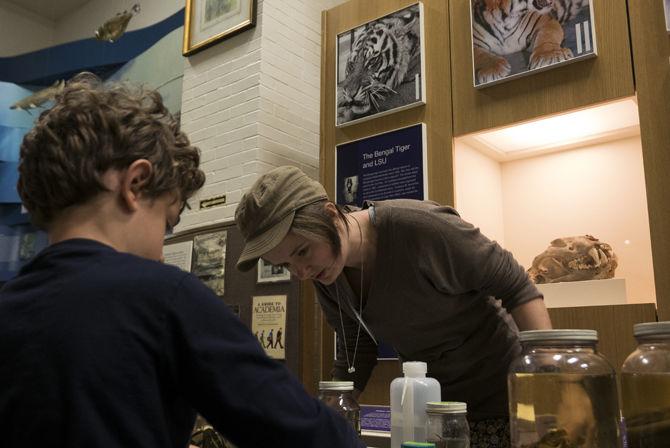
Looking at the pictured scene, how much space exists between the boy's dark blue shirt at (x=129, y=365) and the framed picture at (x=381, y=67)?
2177 millimetres

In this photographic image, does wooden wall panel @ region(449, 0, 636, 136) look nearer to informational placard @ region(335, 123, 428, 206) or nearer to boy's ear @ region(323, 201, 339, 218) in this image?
informational placard @ region(335, 123, 428, 206)

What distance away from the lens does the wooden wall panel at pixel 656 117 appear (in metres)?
1.95

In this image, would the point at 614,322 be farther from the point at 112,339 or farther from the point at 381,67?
the point at 112,339

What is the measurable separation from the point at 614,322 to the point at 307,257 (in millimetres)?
1178

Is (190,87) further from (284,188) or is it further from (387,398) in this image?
(284,188)

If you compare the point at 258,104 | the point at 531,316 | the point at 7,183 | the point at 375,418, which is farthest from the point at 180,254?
the point at 531,316

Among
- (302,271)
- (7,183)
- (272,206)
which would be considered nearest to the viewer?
(272,206)

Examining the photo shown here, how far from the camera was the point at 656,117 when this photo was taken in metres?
2.04

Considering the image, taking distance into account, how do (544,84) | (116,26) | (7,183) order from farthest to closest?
1. (7,183)
2. (116,26)
3. (544,84)

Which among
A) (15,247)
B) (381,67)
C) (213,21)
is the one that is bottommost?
(15,247)

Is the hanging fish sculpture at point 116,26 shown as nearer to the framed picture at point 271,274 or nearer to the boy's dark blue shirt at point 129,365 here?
the framed picture at point 271,274

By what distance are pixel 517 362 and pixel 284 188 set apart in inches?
25.2

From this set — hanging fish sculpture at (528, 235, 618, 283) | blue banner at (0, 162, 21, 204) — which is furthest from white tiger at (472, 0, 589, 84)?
blue banner at (0, 162, 21, 204)

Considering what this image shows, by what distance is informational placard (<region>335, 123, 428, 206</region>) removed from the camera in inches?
104
